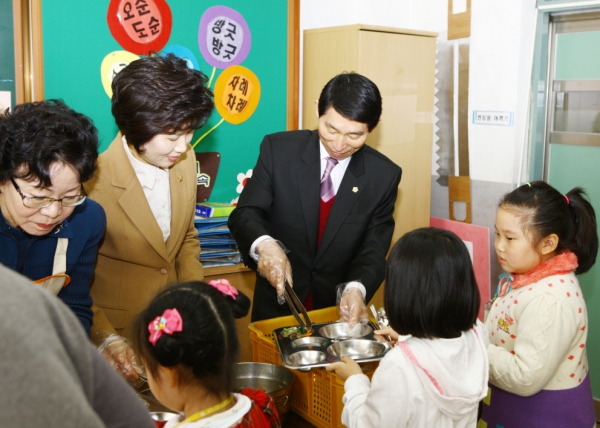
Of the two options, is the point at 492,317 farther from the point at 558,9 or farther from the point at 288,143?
the point at 558,9

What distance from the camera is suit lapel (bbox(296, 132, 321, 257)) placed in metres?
2.15

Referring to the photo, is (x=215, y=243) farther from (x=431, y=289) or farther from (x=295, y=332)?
(x=431, y=289)

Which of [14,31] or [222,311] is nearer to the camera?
[222,311]

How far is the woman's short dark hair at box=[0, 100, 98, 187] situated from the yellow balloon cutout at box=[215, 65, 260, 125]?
5.18 ft

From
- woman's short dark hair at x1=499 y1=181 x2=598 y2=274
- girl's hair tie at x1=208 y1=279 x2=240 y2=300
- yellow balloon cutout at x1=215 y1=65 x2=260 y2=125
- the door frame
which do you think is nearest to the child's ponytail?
woman's short dark hair at x1=499 y1=181 x2=598 y2=274

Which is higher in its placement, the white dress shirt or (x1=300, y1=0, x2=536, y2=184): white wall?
(x1=300, y1=0, x2=536, y2=184): white wall

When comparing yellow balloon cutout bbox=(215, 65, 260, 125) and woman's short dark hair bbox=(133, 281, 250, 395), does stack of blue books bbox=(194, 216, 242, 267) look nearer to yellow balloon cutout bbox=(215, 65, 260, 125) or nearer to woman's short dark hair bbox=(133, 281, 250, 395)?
yellow balloon cutout bbox=(215, 65, 260, 125)

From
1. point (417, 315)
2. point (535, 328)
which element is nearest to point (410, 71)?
point (535, 328)

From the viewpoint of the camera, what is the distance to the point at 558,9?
2816mm

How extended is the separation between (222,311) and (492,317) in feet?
3.43

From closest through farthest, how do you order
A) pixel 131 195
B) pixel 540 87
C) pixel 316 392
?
pixel 316 392, pixel 131 195, pixel 540 87

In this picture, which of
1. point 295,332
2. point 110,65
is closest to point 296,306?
point 295,332

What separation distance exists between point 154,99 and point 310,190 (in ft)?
2.33

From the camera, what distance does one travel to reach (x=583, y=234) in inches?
67.9
